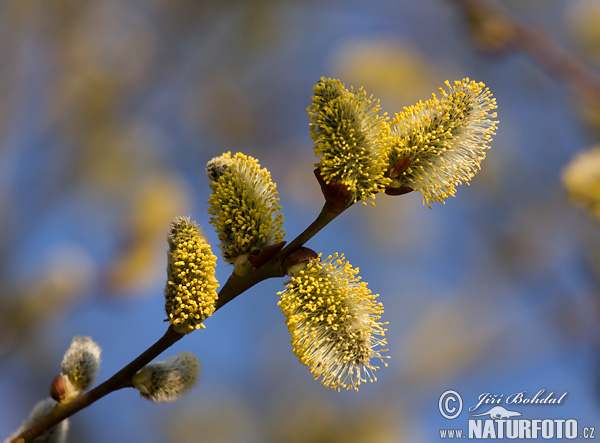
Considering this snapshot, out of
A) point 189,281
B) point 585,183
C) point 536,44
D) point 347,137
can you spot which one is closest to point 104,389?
point 189,281

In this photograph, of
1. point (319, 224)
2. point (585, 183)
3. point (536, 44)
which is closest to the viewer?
point (319, 224)

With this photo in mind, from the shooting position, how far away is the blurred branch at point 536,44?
2109mm

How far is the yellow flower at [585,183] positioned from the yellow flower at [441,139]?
1.82 ft

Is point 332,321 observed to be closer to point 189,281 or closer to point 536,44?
point 189,281

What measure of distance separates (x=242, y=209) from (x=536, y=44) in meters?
1.66

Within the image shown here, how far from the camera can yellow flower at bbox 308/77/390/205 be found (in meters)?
1.06

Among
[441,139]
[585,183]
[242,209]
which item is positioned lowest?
[585,183]

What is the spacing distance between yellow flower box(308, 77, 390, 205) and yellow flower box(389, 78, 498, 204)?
49mm

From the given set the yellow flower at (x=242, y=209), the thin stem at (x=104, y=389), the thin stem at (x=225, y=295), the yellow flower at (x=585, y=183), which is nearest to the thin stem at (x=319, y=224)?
the thin stem at (x=225, y=295)

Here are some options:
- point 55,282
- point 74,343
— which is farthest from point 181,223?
point 55,282

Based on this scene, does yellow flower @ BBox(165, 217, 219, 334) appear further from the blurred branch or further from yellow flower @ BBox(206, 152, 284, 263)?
the blurred branch

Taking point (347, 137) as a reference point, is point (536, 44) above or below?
above

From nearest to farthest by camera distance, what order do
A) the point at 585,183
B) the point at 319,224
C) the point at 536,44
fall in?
1. the point at 319,224
2. the point at 585,183
3. the point at 536,44

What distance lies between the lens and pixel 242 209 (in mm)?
1151
